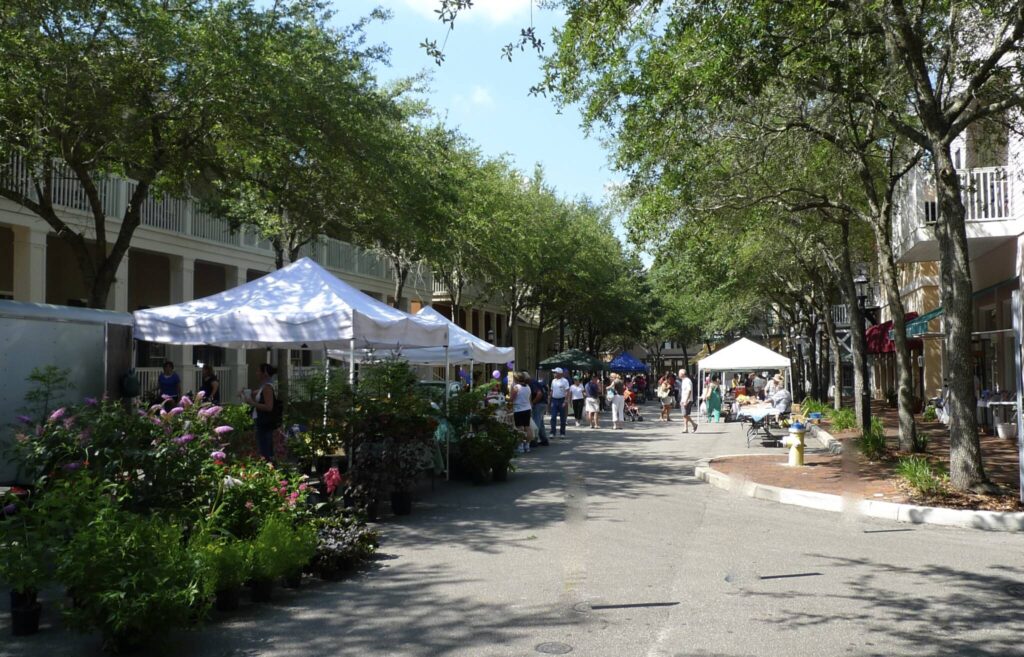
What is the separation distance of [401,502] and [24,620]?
5043 millimetres

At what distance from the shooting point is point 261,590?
21.3 ft

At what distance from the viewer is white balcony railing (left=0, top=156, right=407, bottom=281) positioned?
56.2 ft

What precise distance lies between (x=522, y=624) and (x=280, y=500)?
2408 millimetres

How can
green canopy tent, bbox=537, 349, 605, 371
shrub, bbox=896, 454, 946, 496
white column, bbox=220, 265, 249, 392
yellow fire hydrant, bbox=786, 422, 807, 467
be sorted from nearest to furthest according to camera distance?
shrub, bbox=896, 454, 946, 496, yellow fire hydrant, bbox=786, 422, 807, 467, white column, bbox=220, 265, 249, 392, green canopy tent, bbox=537, 349, 605, 371

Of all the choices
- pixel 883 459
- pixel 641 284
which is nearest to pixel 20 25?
pixel 883 459

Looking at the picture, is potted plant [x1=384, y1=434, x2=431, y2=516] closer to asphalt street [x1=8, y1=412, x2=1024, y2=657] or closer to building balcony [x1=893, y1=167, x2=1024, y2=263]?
asphalt street [x1=8, y1=412, x2=1024, y2=657]

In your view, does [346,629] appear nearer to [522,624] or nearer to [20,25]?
[522,624]

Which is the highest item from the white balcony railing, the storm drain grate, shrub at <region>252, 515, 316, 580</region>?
the white balcony railing

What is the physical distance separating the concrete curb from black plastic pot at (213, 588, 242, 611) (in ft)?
24.9

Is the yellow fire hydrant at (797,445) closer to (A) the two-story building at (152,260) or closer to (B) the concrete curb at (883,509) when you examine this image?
(B) the concrete curb at (883,509)

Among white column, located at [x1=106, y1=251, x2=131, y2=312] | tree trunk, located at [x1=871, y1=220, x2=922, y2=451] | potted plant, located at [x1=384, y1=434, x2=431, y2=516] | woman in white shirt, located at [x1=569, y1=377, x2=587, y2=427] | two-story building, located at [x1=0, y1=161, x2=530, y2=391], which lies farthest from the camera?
woman in white shirt, located at [x1=569, y1=377, x2=587, y2=427]

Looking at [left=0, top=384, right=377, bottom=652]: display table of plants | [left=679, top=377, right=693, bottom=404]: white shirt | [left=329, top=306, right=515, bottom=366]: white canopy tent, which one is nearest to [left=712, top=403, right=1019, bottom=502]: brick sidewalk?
[left=329, top=306, right=515, bottom=366]: white canopy tent

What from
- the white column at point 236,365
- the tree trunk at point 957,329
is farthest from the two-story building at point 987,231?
the white column at point 236,365

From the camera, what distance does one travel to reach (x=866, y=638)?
18.3 feet
